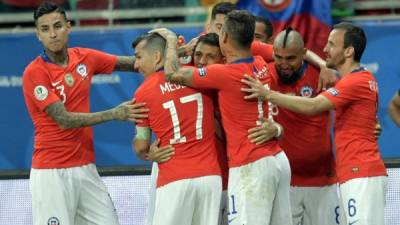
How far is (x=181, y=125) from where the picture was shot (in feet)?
27.6

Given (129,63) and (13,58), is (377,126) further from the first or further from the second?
(13,58)

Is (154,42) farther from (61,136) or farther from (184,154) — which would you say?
(61,136)

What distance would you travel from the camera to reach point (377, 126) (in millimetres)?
8852

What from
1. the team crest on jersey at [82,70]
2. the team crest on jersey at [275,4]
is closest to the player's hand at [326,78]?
the team crest on jersey at [82,70]

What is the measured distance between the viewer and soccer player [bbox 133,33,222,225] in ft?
27.6

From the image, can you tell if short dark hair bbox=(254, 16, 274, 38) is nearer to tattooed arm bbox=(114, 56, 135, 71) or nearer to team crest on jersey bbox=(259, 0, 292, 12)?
tattooed arm bbox=(114, 56, 135, 71)

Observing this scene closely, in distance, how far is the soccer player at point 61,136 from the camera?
29.7 feet

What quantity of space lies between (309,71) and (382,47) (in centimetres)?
510

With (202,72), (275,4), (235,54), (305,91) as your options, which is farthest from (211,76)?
(275,4)

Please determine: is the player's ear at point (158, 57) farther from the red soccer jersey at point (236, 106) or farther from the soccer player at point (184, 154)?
the red soccer jersey at point (236, 106)

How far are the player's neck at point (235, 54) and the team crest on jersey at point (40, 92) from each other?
1.49 metres

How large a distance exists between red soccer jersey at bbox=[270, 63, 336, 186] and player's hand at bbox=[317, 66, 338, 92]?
9cm

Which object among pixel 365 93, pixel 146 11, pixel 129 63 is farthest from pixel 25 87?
pixel 146 11

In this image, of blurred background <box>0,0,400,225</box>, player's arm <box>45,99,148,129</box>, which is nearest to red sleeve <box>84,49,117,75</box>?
player's arm <box>45,99,148,129</box>
